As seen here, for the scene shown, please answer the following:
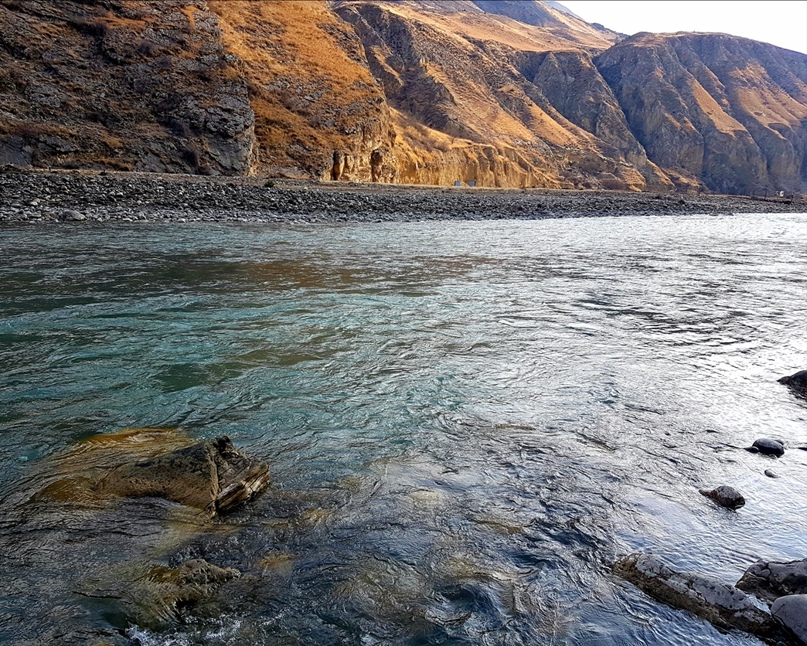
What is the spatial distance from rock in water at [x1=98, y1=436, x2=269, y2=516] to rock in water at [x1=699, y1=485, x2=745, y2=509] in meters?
2.97

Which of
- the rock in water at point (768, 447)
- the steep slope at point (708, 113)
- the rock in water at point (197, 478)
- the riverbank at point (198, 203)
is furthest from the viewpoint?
the steep slope at point (708, 113)

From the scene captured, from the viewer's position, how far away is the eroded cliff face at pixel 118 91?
3027 cm

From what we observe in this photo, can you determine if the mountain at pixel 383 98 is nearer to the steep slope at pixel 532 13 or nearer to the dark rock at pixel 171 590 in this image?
the steep slope at pixel 532 13

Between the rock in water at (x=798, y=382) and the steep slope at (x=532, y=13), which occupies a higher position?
the steep slope at (x=532, y=13)

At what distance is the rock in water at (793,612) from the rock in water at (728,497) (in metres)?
1.09

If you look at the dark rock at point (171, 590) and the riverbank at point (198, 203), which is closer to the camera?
the dark rock at point (171, 590)

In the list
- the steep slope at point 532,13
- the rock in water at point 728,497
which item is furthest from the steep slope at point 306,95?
the steep slope at point 532,13

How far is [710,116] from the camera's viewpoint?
313 ft

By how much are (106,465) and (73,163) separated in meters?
31.3

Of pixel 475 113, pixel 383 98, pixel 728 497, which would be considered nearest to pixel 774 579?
pixel 728 497

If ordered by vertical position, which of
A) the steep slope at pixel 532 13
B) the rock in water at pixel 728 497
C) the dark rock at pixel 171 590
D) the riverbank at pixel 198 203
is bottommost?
the dark rock at pixel 171 590

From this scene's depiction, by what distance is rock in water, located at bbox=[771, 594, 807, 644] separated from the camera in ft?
8.61

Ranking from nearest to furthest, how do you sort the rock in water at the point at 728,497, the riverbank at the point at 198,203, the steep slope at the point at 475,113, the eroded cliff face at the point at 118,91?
the rock in water at the point at 728,497, the riverbank at the point at 198,203, the eroded cliff face at the point at 118,91, the steep slope at the point at 475,113

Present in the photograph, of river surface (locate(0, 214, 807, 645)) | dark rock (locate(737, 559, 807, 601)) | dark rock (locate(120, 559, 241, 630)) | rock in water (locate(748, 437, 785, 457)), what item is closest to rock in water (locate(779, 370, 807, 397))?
river surface (locate(0, 214, 807, 645))
